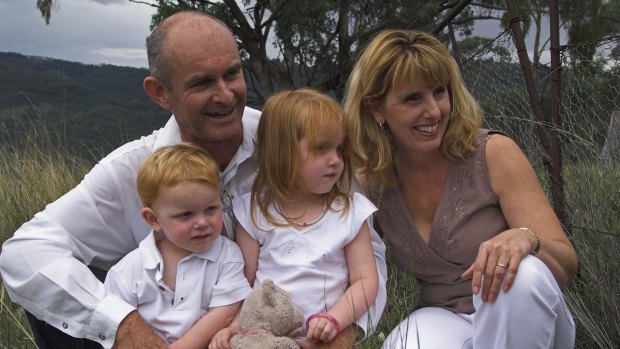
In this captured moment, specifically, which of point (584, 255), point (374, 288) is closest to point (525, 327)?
point (374, 288)

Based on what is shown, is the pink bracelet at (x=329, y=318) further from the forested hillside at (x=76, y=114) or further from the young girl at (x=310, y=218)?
the forested hillside at (x=76, y=114)

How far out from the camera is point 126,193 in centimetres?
293

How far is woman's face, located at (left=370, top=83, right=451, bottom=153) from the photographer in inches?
104

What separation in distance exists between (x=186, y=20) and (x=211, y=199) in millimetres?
922

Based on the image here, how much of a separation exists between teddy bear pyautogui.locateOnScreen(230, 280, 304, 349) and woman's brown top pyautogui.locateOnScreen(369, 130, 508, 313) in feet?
1.87

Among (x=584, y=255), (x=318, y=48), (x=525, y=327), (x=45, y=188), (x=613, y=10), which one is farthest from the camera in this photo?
(x=613, y=10)

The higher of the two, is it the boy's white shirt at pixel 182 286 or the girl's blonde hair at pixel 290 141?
the girl's blonde hair at pixel 290 141

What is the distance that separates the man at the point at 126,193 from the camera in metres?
2.61

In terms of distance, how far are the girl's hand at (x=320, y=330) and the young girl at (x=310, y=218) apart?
8 cm

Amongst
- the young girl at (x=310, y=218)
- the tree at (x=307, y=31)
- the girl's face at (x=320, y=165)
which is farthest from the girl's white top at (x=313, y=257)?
the tree at (x=307, y=31)

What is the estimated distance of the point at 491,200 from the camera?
268 cm

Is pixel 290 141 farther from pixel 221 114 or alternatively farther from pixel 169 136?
pixel 169 136

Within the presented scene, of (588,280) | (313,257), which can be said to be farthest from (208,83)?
(588,280)

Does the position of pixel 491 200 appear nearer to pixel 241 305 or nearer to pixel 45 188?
pixel 241 305
